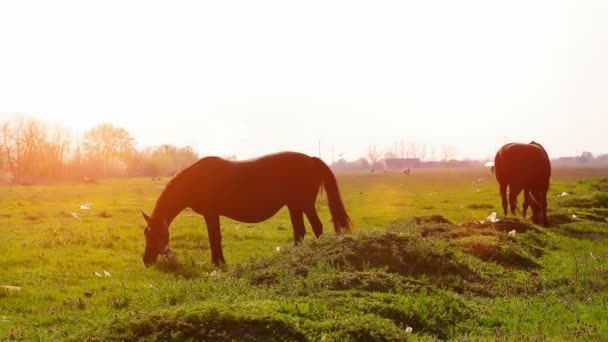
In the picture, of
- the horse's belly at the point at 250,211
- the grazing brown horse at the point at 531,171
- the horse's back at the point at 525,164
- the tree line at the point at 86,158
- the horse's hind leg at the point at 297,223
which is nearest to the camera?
the horse's belly at the point at 250,211

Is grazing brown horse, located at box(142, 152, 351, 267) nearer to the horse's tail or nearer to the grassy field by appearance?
the horse's tail

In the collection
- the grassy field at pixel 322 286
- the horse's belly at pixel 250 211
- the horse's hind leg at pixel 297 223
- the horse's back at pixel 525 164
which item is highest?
the horse's back at pixel 525 164

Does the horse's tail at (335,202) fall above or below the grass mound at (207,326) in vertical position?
above

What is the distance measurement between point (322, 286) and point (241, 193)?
532 centimetres

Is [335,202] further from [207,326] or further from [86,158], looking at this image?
[86,158]

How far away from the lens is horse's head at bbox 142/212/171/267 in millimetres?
13039

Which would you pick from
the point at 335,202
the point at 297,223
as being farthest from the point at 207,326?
the point at 335,202

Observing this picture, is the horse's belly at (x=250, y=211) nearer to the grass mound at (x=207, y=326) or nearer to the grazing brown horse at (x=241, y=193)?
the grazing brown horse at (x=241, y=193)

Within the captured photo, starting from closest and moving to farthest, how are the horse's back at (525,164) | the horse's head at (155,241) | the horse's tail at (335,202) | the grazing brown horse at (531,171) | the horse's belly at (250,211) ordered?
1. the horse's head at (155,241)
2. the horse's belly at (250,211)
3. the horse's tail at (335,202)
4. the grazing brown horse at (531,171)
5. the horse's back at (525,164)

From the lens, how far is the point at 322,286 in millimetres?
8898

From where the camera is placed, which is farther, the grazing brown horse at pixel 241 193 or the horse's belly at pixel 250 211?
the horse's belly at pixel 250 211

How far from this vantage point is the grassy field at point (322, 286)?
6715 mm

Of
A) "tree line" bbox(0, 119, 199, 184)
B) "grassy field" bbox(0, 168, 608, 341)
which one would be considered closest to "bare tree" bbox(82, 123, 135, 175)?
"tree line" bbox(0, 119, 199, 184)

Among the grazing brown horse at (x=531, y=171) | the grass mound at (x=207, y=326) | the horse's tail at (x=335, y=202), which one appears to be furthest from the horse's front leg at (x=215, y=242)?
the grazing brown horse at (x=531, y=171)
